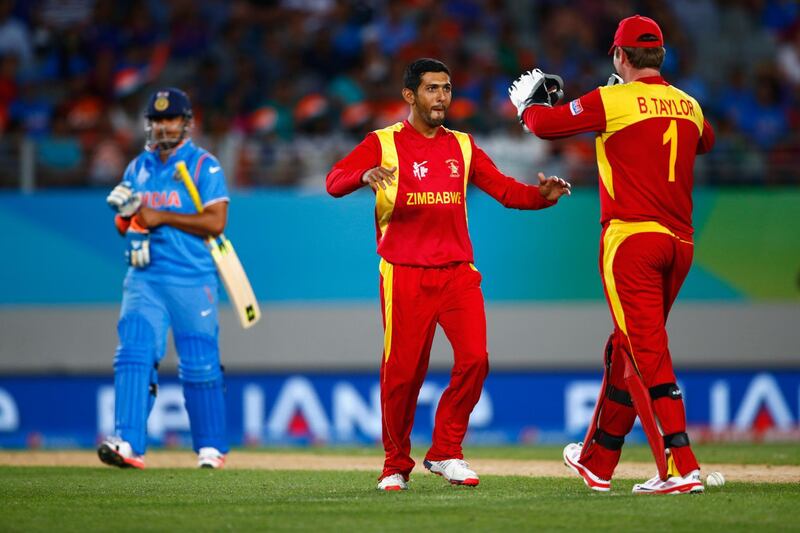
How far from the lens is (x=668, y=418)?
6.93 m

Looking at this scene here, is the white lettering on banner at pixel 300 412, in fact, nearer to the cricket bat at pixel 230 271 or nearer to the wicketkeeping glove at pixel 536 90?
the cricket bat at pixel 230 271

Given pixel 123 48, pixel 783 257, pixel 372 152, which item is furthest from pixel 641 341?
pixel 123 48

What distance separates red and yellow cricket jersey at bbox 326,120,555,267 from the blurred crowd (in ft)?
19.7

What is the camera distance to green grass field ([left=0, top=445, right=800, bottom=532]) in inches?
240

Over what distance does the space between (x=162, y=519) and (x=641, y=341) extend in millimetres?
2482

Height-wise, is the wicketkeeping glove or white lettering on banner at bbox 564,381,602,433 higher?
the wicketkeeping glove

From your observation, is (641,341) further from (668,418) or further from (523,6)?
(523,6)

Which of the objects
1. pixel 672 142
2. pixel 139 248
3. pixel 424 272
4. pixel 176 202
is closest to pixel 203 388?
pixel 139 248

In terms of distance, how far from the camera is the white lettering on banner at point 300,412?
45.4ft

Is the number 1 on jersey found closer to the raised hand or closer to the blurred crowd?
the raised hand

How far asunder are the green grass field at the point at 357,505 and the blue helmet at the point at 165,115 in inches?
85.9

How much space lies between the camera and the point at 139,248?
912cm

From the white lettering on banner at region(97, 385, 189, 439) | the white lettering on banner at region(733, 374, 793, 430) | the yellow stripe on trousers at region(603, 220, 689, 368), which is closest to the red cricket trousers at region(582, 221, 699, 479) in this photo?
the yellow stripe on trousers at region(603, 220, 689, 368)

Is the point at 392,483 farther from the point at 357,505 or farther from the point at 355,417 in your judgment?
the point at 355,417
